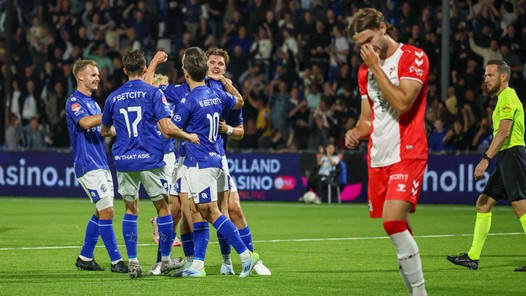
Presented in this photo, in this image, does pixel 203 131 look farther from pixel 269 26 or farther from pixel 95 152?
pixel 269 26

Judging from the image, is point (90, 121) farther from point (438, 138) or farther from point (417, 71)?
point (438, 138)

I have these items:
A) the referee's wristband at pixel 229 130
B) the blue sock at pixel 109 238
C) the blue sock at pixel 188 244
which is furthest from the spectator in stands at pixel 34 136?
the referee's wristband at pixel 229 130

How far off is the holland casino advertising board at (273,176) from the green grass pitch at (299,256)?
1.78 metres

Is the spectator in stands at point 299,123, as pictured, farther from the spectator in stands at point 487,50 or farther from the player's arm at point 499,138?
the player's arm at point 499,138

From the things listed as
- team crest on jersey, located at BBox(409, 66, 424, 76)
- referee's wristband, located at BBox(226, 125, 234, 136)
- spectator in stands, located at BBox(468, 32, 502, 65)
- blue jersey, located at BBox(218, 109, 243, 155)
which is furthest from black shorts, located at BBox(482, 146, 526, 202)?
spectator in stands, located at BBox(468, 32, 502, 65)

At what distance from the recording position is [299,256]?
13633 mm

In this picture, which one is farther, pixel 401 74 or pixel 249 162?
pixel 249 162

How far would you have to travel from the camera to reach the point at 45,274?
11523 mm

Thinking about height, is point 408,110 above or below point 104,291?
above

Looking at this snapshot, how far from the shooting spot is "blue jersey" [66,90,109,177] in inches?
472

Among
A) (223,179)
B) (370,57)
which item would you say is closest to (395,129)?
(370,57)

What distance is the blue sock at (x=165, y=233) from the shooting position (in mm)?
11516

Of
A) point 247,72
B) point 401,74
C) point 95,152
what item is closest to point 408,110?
point 401,74

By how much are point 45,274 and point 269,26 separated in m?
18.5
